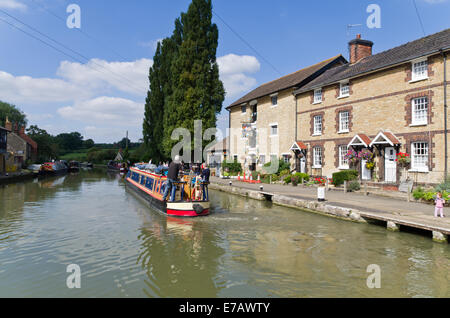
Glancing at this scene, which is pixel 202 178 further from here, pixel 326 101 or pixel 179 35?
pixel 179 35

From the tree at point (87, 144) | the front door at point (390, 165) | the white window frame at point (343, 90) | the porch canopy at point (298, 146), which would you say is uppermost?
the tree at point (87, 144)

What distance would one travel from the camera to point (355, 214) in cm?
1040

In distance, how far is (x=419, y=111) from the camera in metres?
14.9

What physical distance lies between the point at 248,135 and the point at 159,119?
43.4ft


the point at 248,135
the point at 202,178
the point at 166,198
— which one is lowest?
the point at 166,198

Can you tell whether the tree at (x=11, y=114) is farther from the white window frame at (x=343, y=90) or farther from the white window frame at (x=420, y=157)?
the white window frame at (x=420, y=157)

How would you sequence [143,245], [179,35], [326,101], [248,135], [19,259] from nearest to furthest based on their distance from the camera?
[19,259]
[143,245]
[326,101]
[248,135]
[179,35]

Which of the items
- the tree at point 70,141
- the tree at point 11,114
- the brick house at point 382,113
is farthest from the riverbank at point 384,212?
the tree at point 70,141

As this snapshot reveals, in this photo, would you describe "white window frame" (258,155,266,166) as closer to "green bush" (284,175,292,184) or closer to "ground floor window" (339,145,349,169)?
"green bush" (284,175,292,184)

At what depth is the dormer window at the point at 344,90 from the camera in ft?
61.6

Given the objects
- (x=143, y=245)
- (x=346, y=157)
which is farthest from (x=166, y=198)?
(x=346, y=157)

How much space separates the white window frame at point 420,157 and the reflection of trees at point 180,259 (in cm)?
1111

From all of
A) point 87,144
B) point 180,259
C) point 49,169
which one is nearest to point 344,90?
point 180,259

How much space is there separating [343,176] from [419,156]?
12.4 ft
